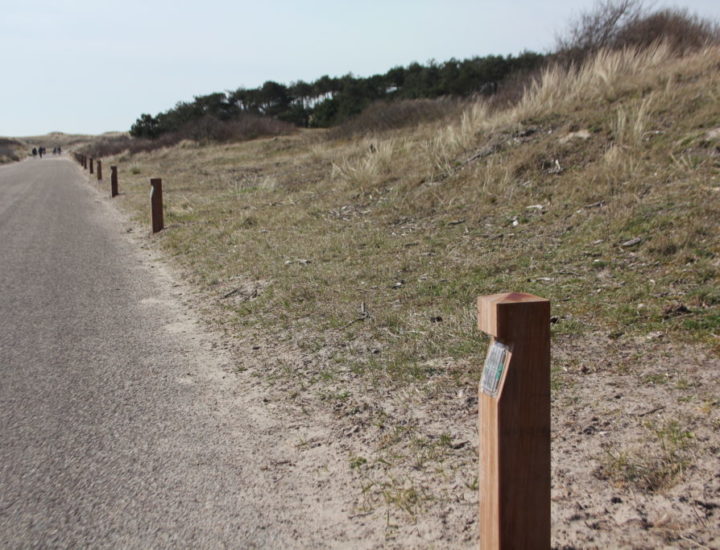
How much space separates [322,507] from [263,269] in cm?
513

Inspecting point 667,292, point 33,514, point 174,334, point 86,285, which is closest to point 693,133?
point 667,292

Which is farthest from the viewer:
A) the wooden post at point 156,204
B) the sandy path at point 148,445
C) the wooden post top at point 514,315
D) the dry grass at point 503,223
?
the wooden post at point 156,204

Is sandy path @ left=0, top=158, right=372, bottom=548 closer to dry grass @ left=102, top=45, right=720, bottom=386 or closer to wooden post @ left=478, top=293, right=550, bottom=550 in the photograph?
wooden post @ left=478, top=293, right=550, bottom=550

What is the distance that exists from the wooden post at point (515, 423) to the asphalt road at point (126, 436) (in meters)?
0.94

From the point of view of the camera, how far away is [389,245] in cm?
862

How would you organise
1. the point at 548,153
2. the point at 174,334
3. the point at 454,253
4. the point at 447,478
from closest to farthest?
1. the point at 447,478
2. the point at 174,334
3. the point at 454,253
4. the point at 548,153

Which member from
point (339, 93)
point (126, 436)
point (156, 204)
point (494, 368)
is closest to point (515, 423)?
point (494, 368)

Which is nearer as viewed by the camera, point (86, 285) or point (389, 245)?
point (86, 285)

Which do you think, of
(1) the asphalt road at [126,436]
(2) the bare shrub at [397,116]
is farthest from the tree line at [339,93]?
(1) the asphalt road at [126,436]

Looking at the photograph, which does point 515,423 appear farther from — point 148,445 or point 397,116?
point 397,116

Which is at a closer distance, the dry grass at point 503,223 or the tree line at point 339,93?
the dry grass at point 503,223

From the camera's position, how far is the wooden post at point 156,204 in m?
12.2

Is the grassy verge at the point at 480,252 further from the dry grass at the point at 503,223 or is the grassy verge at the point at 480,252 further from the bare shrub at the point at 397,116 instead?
the bare shrub at the point at 397,116

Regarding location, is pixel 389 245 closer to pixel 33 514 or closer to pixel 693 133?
pixel 693 133
